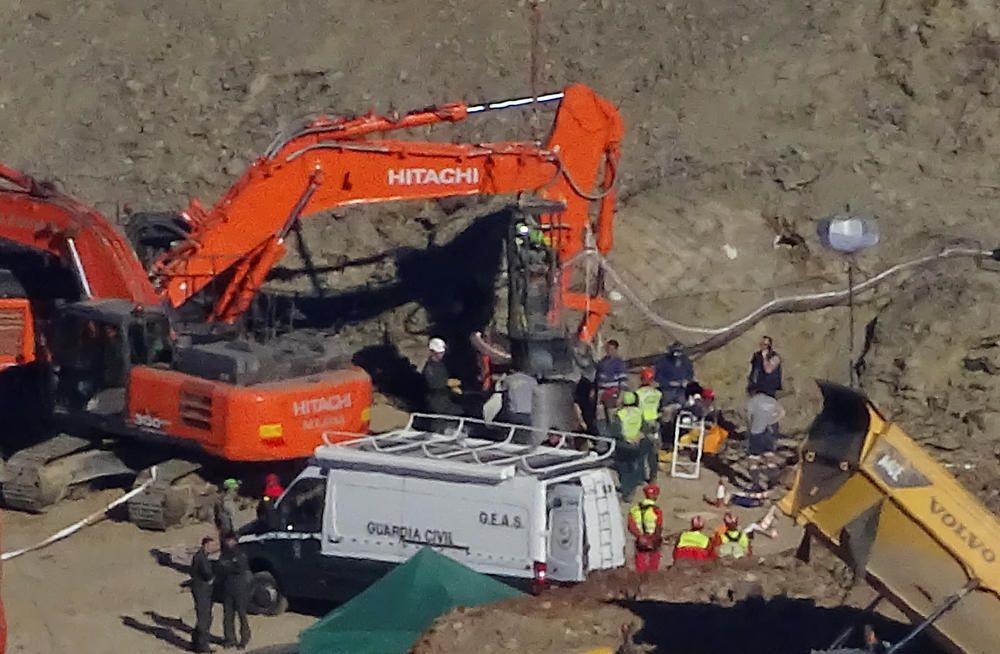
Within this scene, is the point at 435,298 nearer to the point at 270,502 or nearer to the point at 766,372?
the point at 766,372

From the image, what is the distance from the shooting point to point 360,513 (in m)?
20.2

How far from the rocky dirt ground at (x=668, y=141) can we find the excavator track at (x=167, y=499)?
43 cm

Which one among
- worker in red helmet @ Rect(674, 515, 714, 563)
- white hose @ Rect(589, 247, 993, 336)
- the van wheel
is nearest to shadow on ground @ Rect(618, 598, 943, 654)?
worker in red helmet @ Rect(674, 515, 714, 563)

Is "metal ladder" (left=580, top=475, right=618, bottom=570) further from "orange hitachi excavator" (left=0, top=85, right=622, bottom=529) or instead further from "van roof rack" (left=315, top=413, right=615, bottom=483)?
"orange hitachi excavator" (left=0, top=85, right=622, bottom=529)

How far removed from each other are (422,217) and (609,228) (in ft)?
15.3

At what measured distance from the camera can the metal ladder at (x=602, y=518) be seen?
1970 cm

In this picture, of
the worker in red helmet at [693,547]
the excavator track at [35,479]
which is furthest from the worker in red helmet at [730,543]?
the excavator track at [35,479]

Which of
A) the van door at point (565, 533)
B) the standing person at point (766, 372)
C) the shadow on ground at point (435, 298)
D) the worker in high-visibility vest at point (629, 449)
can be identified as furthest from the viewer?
the shadow on ground at point (435, 298)

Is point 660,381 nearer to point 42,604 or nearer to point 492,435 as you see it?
point 492,435

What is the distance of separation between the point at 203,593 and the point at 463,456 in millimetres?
2829

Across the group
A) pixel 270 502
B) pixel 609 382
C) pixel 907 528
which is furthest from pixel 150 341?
pixel 907 528

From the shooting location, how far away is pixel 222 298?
2525 centimetres

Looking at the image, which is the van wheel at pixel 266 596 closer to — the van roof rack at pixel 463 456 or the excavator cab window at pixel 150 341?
Answer: the van roof rack at pixel 463 456

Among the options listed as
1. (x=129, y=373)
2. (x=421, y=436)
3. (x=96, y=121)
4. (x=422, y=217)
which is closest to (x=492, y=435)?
(x=421, y=436)
